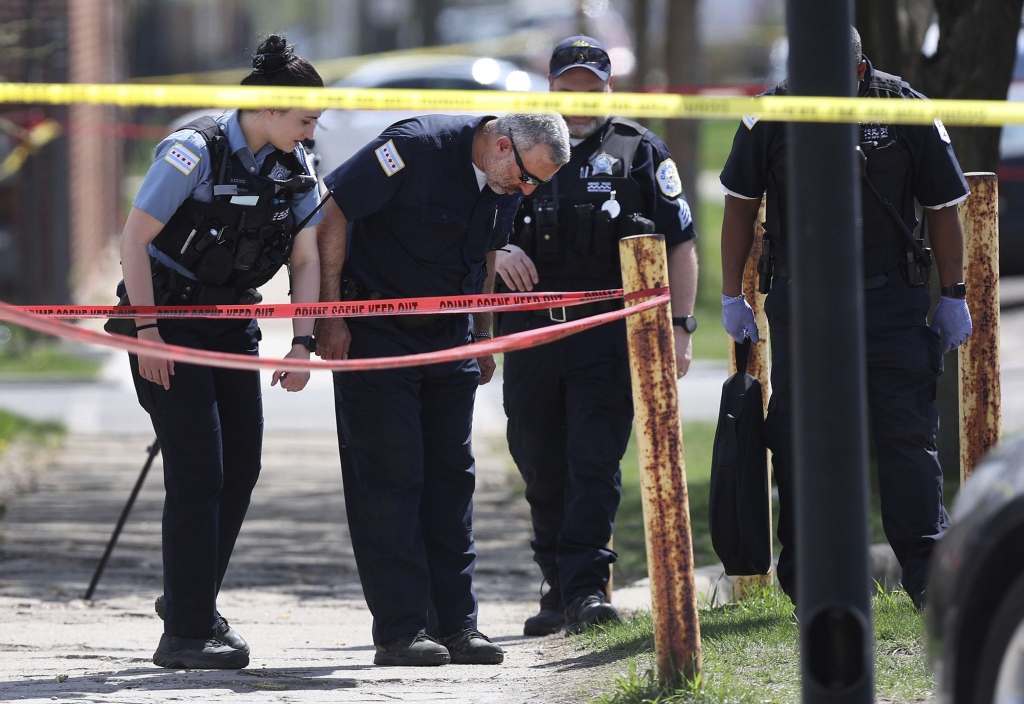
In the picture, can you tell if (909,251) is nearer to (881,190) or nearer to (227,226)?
(881,190)

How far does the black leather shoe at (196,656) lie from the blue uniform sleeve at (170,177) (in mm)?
1323

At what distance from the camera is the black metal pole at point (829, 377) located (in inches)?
123

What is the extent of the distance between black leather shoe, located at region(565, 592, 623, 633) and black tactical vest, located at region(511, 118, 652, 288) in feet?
3.79

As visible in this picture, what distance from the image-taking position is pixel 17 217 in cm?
1389

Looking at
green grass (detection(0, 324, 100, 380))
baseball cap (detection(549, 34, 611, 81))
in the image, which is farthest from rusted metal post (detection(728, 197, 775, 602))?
green grass (detection(0, 324, 100, 380))

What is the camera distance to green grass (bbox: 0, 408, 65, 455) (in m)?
9.43

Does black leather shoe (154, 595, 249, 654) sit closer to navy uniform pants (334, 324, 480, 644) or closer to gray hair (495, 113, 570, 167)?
navy uniform pants (334, 324, 480, 644)

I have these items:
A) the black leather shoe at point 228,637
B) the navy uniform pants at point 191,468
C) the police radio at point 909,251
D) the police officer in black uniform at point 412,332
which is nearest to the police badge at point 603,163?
the police officer in black uniform at point 412,332

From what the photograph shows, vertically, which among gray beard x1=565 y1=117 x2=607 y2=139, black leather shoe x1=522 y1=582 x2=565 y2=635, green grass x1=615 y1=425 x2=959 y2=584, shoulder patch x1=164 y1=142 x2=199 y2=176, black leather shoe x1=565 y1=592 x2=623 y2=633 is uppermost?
gray beard x1=565 y1=117 x2=607 y2=139

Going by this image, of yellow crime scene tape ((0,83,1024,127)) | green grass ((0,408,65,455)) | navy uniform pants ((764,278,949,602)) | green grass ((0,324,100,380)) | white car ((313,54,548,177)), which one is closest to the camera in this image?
yellow crime scene tape ((0,83,1024,127))

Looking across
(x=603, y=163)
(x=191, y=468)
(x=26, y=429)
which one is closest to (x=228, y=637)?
(x=191, y=468)

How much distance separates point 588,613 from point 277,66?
2127 millimetres

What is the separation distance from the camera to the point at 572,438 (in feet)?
17.8

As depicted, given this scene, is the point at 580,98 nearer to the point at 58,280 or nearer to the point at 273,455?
the point at 273,455
